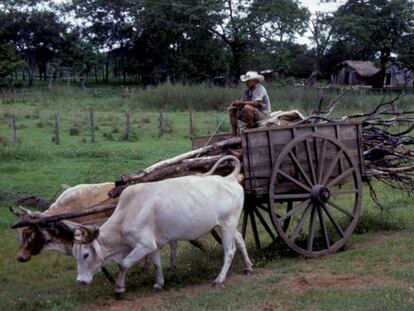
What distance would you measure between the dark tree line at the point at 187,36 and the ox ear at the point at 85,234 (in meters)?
39.1

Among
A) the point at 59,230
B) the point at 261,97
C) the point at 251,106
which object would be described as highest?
the point at 261,97

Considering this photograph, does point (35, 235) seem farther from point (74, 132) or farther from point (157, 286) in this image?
point (74, 132)

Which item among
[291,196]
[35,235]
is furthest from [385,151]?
[35,235]

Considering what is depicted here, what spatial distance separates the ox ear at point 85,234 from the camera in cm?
698

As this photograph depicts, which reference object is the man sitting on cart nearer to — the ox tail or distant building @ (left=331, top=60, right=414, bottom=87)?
the ox tail

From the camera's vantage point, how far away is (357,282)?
7.37 metres

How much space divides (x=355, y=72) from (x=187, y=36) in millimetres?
16789

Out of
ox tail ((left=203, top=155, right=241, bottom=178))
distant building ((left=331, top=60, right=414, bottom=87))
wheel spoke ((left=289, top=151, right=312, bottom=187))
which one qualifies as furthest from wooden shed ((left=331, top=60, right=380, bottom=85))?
ox tail ((left=203, top=155, right=241, bottom=178))

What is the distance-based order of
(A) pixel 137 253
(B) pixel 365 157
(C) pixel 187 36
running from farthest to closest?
1. (C) pixel 187 36
2. (B) pixel 365 157
3. (A) pixel 137 253

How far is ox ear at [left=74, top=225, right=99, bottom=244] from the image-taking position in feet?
22.9

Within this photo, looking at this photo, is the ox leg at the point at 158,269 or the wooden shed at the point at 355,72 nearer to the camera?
the ox leg at the point at 158,269

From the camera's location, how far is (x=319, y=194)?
8.96m

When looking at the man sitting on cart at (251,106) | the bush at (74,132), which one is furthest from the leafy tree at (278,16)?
the man sitting on cart at (251,106)

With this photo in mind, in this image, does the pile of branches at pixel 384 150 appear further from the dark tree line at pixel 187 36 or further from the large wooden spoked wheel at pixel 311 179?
the dark tree line at pixel 187 36
